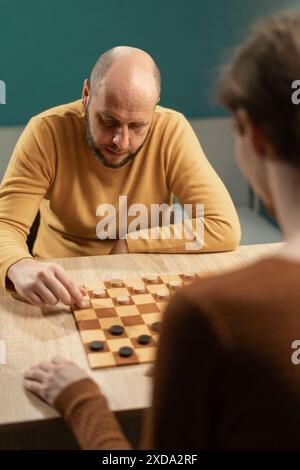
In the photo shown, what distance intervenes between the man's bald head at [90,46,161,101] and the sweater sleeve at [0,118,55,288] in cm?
26

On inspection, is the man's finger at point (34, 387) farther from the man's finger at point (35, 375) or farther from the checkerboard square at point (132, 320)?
the checkerboard square at point (132, 320)

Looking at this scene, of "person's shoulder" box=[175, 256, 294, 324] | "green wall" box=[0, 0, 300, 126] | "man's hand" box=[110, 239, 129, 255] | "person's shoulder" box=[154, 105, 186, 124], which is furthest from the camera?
"green wall" box=[0, 0, 300, 126]

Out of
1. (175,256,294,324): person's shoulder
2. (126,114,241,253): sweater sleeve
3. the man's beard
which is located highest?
(175,256,294,324): person's shoulder

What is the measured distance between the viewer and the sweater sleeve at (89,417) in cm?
107

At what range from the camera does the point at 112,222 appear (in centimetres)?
223

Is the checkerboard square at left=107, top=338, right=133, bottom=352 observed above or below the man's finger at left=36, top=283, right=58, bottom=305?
below

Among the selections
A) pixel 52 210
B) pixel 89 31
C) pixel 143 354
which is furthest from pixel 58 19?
pixel 143 354

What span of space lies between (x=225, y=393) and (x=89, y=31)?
2.98 metres

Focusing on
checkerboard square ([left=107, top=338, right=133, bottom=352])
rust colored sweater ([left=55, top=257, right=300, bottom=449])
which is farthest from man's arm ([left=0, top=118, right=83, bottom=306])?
rust colored sweater ([left=55, top=257, right=300, bottom=449])

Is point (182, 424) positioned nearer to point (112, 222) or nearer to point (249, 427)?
point (249, 427)

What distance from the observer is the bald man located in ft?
6.44

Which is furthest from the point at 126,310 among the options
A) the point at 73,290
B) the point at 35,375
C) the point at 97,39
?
the point at 97,39

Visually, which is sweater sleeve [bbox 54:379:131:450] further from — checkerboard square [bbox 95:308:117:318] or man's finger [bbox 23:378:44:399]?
checkerboard square [bbox 95:308:117:318]

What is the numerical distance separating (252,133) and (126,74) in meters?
1.21
